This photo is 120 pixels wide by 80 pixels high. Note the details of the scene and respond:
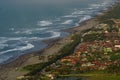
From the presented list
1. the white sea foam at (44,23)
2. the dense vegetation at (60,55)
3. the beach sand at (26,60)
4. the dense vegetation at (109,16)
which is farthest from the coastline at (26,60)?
the white sea foam at (44,23)

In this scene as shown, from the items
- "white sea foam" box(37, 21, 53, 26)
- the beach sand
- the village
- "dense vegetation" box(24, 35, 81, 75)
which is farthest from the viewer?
"white sea foam" box(37, 21, 53, 26)

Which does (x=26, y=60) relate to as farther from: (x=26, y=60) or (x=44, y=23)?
(x=44, y=23)

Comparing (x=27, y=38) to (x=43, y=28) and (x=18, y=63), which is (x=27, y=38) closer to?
(x=43, y=28)

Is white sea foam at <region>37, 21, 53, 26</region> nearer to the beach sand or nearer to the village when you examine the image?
the beach sand

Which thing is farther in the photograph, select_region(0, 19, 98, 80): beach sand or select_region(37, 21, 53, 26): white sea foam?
select_region(37, 21, 53, 26): white sea foam

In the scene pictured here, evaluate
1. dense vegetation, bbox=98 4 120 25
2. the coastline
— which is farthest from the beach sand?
dense vegetation, bbox=98 4 120 25

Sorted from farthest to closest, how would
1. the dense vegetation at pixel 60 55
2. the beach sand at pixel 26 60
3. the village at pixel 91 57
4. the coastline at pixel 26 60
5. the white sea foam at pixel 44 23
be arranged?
the white sea foam at pixel 44 23 < the dense vegetation at pixel 60 55 < the coastline at pixel 26 60 < the beach sand at pixel 26 60 < the village at pixel 91 57

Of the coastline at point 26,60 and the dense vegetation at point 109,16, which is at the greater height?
the dense vegetation at point 109,16

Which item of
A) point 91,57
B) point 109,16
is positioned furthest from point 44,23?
point 91,57

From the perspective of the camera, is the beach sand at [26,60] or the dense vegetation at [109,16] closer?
the beach sand at [26,60]

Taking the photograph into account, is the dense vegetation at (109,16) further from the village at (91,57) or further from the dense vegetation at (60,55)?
the dense vegetation at (60,55)

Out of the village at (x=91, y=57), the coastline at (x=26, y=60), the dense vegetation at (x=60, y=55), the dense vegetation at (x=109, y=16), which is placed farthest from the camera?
the dense vegetation at (x=109, y=16)
